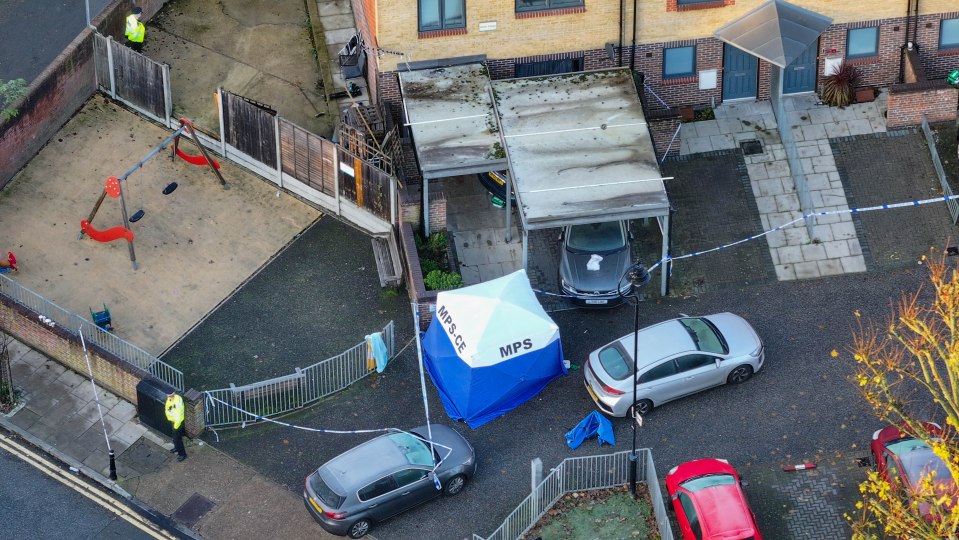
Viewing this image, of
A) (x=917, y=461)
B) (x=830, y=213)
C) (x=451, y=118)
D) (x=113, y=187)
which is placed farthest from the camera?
(x=830, y=213)

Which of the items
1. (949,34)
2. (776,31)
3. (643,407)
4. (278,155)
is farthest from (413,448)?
(949,34)

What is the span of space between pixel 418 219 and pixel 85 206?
28.6ft

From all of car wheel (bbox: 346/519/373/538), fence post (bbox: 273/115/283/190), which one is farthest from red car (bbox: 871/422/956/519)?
fence post (bbox: 273/115/283/190)

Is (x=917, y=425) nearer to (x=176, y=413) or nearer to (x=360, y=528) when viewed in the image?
(x=360, y=528)

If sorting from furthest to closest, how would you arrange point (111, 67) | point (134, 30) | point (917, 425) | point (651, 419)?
point (134, 30) < point (111, 67) < point (651, 419) < point (917, 425)

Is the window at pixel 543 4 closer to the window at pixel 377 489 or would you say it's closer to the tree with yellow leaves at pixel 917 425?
the tree with yellow leaves at pixel 917 425

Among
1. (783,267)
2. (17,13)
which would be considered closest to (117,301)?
(17,13)

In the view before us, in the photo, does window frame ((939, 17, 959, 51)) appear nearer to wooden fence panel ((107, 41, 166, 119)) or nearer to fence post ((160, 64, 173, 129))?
fence post ((160, 64, 173, 129))

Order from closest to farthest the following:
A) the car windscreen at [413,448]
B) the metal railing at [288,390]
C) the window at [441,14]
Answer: the car windscreen at [413,448]
the metal railing at [288,390]
the window at [441,14]

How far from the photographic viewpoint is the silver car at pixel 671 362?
39844mm

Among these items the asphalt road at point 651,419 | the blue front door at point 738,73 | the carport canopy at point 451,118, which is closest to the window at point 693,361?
the asphalt road at point 651,419

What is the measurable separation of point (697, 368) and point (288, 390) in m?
9.33

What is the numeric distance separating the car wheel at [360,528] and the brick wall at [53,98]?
47.4ft

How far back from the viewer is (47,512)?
38938 mm
